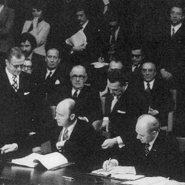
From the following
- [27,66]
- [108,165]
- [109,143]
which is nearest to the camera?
[108,165]

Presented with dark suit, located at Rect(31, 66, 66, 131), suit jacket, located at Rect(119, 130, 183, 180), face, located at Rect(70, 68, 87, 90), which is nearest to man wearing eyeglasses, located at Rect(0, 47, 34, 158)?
dark suit, located at Rect(31, 66, 66, 131)

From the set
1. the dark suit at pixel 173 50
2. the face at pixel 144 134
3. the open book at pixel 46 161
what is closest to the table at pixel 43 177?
the open book at pixel 46 161

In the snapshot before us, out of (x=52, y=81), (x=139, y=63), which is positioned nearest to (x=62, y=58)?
(x=52, y=81)

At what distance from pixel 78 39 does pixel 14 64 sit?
178cm

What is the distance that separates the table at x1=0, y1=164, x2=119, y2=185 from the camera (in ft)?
11.3

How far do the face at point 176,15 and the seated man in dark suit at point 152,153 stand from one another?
10.1 ft

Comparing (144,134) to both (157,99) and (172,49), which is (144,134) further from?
(172,49)

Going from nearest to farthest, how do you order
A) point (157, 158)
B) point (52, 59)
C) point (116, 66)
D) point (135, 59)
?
point (157, 158)
point (116, 66)
point (135, 59)
point (52, 59)

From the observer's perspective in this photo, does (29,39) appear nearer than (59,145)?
No

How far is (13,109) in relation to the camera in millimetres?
6137

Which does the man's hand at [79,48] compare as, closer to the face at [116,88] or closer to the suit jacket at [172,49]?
the suit jacket at [172,49]

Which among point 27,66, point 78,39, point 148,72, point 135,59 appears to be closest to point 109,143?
point 148,72

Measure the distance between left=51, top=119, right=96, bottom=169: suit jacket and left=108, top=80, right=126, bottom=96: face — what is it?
152cm

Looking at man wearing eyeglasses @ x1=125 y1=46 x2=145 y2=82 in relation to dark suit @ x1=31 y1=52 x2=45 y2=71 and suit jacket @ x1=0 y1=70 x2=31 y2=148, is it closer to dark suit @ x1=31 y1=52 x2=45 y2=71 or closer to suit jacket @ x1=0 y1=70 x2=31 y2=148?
dark suit @ x1=31 y1=52 x2=45 y2=71
